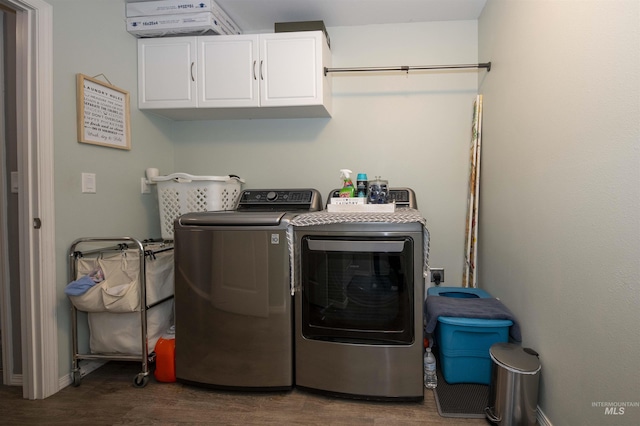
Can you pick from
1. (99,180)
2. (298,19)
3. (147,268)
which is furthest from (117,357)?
(298,19)

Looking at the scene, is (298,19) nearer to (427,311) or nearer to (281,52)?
(281,52)

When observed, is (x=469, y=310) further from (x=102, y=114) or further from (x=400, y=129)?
(x=102, y=114)

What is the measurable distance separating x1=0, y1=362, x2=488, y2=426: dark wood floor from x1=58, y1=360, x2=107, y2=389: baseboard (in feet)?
0.15

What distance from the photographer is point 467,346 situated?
1708 mm

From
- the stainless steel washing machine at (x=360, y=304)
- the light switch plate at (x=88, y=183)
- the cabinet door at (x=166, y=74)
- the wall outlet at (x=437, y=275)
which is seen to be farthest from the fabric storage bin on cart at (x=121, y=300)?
the wall outlet at (x=437, y=275)

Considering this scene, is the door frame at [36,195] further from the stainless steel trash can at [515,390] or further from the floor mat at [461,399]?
the stainless steel trash can at [515,390]

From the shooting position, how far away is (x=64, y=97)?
174 cm

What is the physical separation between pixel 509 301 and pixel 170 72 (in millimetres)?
2551

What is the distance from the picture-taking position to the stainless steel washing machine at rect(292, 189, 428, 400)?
1571 millimetres

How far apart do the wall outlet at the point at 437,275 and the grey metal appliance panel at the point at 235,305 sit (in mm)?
1258

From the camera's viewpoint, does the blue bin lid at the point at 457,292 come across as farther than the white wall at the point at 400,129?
No

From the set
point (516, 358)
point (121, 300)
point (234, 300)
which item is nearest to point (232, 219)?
point (234, 300)

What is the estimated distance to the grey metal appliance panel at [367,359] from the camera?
1.57 m

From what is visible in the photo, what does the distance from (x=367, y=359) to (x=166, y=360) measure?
42.9 inches
